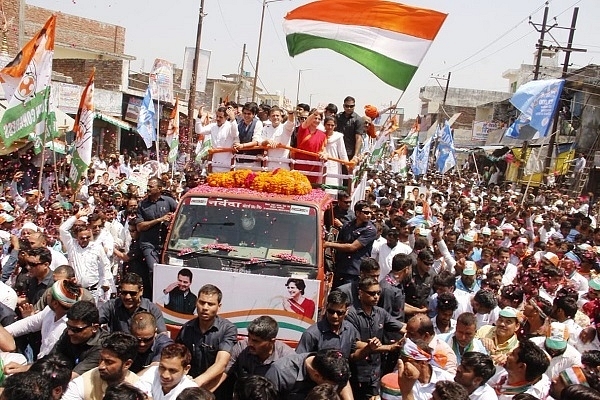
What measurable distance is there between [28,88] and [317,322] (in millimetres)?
5861

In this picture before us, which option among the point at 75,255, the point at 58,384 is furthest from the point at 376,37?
the point at 58,384

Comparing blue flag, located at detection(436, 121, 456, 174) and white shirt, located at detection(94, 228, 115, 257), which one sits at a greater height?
blue flag, located at detection(436, 121, 456, 174)

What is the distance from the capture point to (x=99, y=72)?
30.4 m

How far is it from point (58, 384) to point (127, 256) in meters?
4.28

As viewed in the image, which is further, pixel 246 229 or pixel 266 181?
pixel 266 181

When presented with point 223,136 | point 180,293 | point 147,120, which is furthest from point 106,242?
point 147,120

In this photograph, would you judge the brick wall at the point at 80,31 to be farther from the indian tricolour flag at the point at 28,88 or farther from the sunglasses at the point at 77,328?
the sunglasses at the point at 77,328

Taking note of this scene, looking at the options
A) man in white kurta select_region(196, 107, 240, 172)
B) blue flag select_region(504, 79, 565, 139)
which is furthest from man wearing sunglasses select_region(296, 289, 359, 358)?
blue flag select_region(504, 79, 565, 139)

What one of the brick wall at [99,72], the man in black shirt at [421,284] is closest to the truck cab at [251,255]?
the man in black shirt at [421,284]

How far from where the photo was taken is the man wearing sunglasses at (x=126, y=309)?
4957 mm

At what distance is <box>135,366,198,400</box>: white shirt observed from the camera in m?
3.83

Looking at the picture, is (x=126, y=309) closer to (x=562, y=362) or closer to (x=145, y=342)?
(x=145, y=342)

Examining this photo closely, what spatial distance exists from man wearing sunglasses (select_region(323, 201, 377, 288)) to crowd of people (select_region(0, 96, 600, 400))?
0.02 metres

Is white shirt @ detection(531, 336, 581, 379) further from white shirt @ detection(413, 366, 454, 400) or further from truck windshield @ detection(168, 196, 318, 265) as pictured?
truck windshield @ detection(168, 196, 318, 265)
